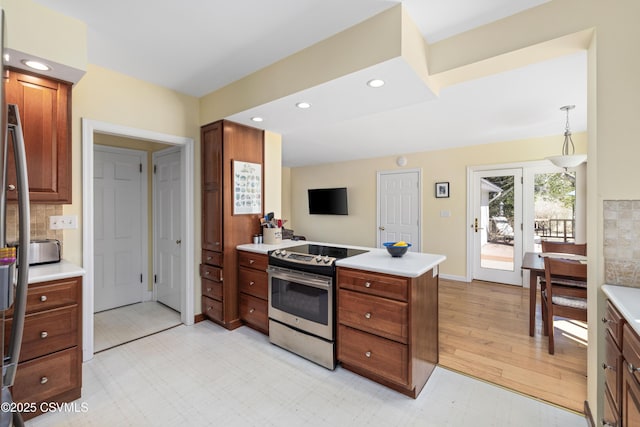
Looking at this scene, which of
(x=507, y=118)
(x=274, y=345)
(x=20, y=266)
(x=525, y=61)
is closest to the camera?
(x=20, y=266)

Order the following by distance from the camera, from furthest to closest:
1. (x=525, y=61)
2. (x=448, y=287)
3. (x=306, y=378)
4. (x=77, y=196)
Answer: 1. (x=448, y=287)
2. (x=77, y=196)
3. (x=306, y=378)
4. (x=525, y=61)

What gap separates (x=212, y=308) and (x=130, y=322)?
90 centimetres

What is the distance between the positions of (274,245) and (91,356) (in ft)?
5.75

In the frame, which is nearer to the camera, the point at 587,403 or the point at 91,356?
the point at 587,403

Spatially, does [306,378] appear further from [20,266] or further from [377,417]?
[20,266]

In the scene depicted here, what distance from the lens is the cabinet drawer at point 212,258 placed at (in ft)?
9.46

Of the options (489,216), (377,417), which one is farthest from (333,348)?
A: (489,216)

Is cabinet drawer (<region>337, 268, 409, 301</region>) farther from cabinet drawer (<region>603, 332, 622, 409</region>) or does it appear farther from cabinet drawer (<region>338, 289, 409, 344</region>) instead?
cabinet drawer (<region>603, 332, 622, 409</region>)


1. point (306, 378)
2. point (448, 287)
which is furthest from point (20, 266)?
point (448, 287)

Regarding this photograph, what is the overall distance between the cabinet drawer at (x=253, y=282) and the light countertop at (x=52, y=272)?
1322 mm

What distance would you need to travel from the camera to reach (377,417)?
1.70 m

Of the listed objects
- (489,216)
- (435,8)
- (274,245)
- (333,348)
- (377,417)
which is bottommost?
(377,417)

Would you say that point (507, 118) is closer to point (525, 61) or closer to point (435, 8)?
point (525, 61)

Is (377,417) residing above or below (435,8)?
below
